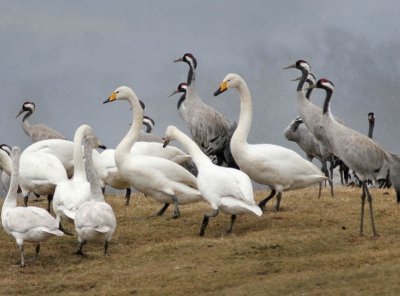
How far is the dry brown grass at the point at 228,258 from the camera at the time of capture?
9.52 metres

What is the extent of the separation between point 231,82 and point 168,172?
2102 mm

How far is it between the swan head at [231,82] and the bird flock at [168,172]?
0.02m

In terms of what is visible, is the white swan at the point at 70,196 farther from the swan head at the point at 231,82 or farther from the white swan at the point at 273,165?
the swan head at the point at 231,82

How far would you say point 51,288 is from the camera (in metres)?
10.3

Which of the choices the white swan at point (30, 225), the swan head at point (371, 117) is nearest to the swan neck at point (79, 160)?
the white swan at point (30, 225)

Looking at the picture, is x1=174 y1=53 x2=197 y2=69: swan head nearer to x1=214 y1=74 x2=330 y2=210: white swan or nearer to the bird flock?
the bird flock

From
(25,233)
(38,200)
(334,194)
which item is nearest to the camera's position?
(25,233)

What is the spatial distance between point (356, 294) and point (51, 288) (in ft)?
13.1

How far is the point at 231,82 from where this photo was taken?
14430 millimetres

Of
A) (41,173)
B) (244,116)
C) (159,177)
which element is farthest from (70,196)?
(244,116)

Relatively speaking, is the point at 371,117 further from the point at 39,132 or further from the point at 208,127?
the point at 39,132

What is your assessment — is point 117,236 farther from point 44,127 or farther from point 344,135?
point 44,127

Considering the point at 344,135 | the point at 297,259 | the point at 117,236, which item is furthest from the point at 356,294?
the point at 117,236

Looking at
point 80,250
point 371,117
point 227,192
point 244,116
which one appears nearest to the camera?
point 80,250
